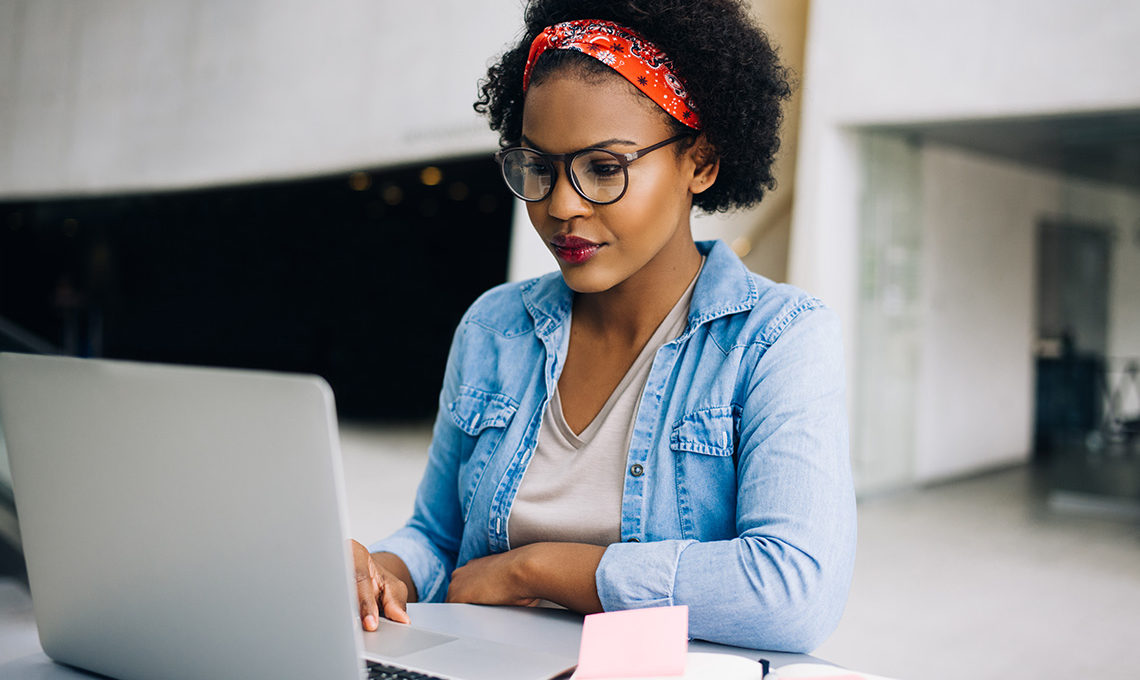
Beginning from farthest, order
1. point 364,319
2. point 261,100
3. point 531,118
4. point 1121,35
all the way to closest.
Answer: point 364,319 < point 261,100 < point 1121,35 < point 531,118

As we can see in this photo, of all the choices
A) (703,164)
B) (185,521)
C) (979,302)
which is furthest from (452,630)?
(979,302)

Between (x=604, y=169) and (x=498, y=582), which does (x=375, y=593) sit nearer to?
(x=498, y=582)

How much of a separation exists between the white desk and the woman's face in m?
0.43

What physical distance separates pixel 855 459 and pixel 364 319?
866 centimetres

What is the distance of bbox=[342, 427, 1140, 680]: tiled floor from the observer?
3510 mm

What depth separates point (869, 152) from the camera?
620 centimetres

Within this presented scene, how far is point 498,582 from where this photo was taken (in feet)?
3.77

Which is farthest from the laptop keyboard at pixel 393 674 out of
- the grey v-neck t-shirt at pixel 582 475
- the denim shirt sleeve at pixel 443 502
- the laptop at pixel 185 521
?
the denim shirt sleeve at pixel 443 502

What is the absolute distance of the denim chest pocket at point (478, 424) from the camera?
4.44 feet

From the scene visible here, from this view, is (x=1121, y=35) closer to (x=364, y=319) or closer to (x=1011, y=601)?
(x=1011, y=601)

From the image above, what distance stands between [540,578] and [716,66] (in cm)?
74

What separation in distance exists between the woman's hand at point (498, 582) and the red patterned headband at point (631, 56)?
62 cm

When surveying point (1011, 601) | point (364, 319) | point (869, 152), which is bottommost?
point (1011, 601)

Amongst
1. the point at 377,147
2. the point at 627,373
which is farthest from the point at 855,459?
the point at 627,373
